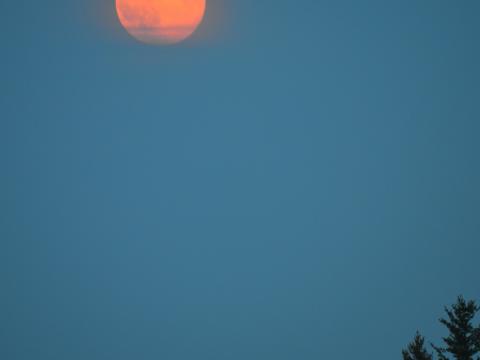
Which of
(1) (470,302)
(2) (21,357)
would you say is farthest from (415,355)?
(2) (21,357)

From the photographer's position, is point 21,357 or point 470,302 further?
point 21,357

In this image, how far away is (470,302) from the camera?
1449 centimetres

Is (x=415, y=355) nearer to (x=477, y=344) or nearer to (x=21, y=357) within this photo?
(x=477, y=344)

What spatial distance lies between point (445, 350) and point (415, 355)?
1176 millimetres

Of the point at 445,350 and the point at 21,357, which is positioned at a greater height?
the point at 21,357

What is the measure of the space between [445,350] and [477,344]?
3.04 ft

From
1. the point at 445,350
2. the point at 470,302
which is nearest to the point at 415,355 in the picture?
the point at 445,350

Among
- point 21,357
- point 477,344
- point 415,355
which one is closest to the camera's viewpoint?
point 477,344

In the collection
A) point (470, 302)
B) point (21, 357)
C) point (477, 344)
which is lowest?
point (477, 344)

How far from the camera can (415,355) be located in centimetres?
1520

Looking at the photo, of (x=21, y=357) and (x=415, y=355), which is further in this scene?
(x=21, y=357)

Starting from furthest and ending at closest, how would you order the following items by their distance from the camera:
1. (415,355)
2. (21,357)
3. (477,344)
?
(21,357) → (415,355) → (477,344)

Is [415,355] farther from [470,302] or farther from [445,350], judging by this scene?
[470,302]

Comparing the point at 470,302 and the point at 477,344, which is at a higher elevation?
the point at 470,302
